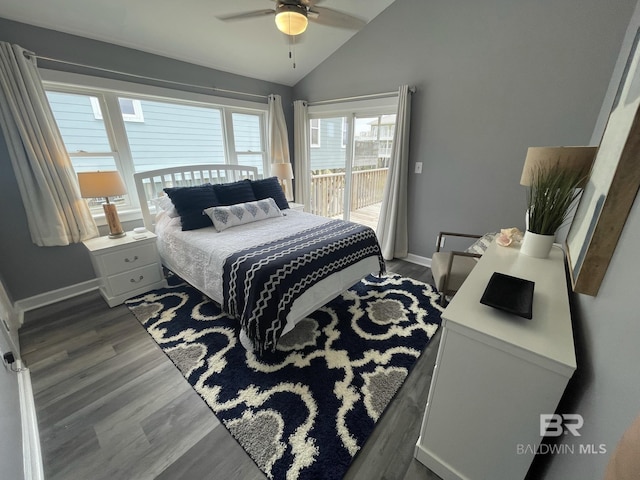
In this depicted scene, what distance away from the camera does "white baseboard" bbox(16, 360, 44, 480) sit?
1100 mm

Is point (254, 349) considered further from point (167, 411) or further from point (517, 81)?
point (517, 81)

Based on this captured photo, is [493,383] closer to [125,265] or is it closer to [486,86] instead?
[486,86]

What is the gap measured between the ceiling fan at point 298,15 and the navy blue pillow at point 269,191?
1556 mm

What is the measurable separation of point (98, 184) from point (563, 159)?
331 centimetres

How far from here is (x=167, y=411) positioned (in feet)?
4.67

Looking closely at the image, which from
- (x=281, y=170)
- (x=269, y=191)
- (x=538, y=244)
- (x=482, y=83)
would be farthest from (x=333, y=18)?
(x=538, y=244)

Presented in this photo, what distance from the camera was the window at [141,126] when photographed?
2395 mm

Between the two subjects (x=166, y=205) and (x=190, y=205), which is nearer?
(x=190, y=205)

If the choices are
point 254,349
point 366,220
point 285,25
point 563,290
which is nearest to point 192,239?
point 254,349

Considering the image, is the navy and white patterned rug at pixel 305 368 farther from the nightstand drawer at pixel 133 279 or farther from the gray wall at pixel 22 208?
the gray wall at pixel 22 208

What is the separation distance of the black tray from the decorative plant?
0.48 meters

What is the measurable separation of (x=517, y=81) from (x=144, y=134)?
3.79 metres

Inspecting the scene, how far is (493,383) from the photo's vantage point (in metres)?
0.88

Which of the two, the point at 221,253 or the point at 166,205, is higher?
the point at 166,205
